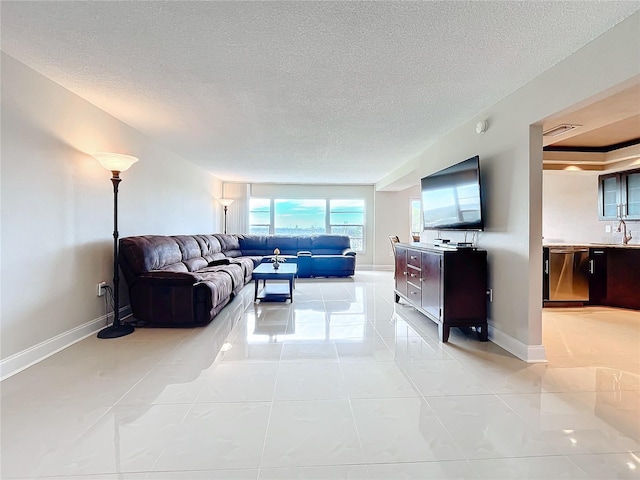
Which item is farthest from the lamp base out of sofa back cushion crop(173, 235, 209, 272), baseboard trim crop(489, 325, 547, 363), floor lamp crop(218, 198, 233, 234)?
floor lamp crop(218, 198, 233, 234)

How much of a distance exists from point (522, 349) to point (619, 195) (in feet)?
11.6

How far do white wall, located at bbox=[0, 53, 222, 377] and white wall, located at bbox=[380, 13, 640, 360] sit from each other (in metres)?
4.07

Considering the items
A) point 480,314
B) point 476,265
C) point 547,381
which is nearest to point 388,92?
point 476,265

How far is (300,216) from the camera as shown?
27.6ft

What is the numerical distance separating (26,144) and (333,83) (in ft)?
8.31

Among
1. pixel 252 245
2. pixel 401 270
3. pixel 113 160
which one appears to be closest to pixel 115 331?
pixel 113 160

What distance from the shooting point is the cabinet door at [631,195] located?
4.14 metres

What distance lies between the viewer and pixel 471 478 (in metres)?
1.30

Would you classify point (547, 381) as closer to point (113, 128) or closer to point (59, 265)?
point (59, 265)

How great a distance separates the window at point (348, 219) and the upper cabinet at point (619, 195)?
498cm

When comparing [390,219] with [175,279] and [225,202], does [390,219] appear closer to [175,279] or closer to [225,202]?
[225,202]

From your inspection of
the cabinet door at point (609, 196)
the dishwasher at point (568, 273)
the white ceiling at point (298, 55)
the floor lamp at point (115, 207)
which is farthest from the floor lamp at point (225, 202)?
the cabinet door at point (609, 196)

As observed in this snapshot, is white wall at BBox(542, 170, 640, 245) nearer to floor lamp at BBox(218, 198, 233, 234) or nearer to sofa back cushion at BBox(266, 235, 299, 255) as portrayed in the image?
sofa back cushion at BBox(266, 235, 299, 255)

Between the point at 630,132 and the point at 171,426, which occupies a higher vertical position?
the point at 630,132
